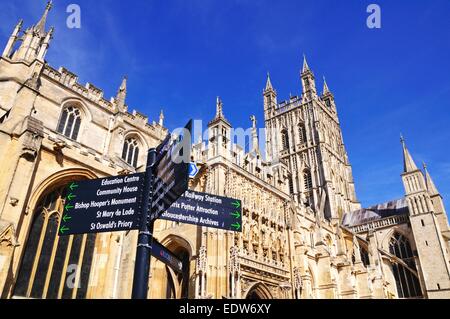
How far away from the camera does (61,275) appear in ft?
53.2

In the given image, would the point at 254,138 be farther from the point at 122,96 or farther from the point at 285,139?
the point at 285,139

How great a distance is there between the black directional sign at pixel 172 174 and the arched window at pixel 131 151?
65.4 ft

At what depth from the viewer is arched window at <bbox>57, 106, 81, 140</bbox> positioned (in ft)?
68.0

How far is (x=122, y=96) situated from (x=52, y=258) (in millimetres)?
13397

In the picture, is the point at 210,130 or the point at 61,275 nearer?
the point at 61,275

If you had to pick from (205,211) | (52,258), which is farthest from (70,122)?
(205,211)

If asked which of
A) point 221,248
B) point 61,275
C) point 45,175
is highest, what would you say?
point 45,175

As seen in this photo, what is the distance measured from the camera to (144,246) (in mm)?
4504

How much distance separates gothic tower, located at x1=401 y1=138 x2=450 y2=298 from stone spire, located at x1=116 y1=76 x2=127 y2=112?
32394 millimetres

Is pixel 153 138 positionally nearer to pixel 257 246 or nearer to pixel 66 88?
pixel 66 88

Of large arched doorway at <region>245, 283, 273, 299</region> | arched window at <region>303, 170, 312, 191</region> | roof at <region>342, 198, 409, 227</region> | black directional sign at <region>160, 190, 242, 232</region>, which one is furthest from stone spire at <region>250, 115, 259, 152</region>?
roof at <region>342, 198, 409, 227</region>

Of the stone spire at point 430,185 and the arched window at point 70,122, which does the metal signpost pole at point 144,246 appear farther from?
the stone spire at point 430,185
